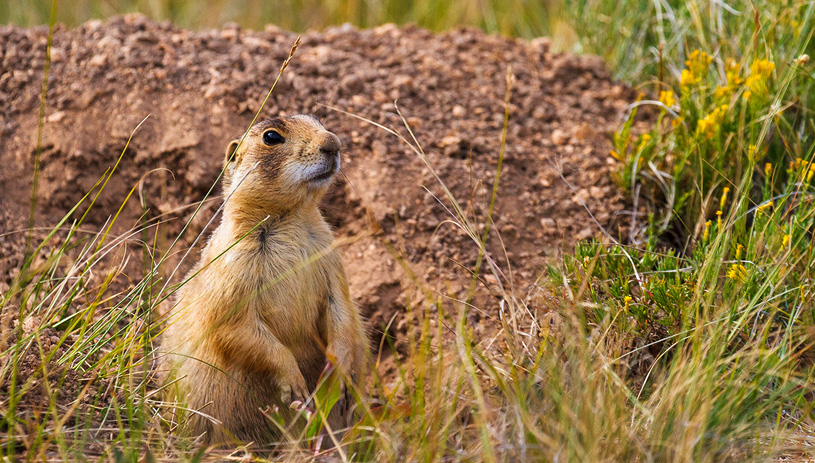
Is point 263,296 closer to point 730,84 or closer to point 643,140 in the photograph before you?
point 643,140

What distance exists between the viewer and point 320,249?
11.9 ft

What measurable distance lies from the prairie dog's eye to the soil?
3.08ft

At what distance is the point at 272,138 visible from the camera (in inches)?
141

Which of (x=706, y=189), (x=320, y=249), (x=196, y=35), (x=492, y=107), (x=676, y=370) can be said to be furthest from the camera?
(x=196, y=35)

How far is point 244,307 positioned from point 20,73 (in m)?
2.78

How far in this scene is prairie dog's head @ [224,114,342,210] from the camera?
3449 millimetres

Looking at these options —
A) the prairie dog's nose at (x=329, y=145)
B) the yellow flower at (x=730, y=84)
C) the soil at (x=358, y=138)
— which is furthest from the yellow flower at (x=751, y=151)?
the prairie dog's nose at (x=329, y=145)

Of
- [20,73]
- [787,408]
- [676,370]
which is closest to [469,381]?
[676,370]

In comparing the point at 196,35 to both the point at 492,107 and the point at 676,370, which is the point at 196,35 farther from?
the point at 676,370

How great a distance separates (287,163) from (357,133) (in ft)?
4.86

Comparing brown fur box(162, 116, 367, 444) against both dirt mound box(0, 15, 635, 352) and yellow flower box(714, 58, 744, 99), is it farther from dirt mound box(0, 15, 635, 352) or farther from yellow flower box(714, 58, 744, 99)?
yellow flower box(714, 58, 744, 99)

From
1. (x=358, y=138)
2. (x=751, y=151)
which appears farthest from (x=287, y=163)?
(x=751, y=151)

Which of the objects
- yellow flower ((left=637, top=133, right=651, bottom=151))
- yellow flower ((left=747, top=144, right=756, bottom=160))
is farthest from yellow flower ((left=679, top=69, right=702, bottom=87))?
yellow flower ((left=747, top=144, right=756, bottom=160))

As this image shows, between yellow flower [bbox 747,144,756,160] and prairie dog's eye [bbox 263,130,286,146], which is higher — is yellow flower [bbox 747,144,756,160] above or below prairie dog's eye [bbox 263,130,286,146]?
below
